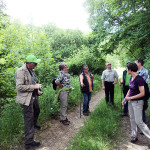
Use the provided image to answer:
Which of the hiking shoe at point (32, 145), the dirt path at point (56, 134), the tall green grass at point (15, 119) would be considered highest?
the tall green grass at point (15, 119)

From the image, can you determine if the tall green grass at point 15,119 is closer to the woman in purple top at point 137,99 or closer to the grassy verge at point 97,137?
the grassy verge at point 97,137

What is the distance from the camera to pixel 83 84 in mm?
5016

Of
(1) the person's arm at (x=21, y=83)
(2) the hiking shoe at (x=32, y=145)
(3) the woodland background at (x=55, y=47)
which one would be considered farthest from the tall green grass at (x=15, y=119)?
(1) the person's arm at (x=21, y=83)

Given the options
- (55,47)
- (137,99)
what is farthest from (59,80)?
(55,47)

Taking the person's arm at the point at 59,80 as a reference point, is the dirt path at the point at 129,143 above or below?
below

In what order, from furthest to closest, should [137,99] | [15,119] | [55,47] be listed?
[55,47], [15,119], [137,99]

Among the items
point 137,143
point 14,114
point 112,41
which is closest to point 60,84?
point 14,114

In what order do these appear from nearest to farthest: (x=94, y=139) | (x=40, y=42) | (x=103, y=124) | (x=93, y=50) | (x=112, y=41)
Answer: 1. (x=94, y=139)
2. (x=103, y=124)
3. (x=40, y=42)
4. (x=112, y=41)
5. (x=93, y=50)

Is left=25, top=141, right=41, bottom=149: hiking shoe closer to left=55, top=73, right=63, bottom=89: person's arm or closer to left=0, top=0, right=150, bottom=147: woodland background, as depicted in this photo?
left=0, top=0, right=150, bottom=147: woodland background

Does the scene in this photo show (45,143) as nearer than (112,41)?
Yes

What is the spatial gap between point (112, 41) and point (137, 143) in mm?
8601

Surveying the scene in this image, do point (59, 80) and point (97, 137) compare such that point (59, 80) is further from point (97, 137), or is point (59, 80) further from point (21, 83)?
point (97, 137)

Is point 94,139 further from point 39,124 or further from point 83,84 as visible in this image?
point 83,84

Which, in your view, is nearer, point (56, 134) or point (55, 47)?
point (56, 134)
